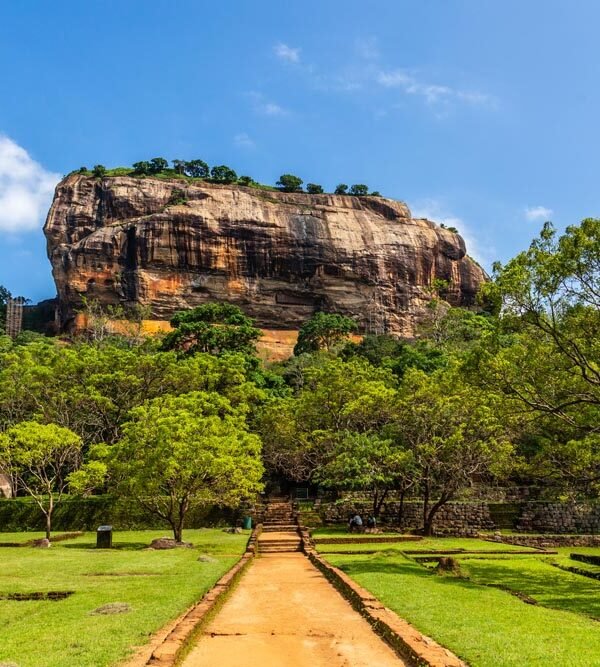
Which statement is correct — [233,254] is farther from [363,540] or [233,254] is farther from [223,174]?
[363,540]

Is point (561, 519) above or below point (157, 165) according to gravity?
below

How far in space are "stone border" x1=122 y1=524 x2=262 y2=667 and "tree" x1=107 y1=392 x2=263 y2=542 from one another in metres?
10.2

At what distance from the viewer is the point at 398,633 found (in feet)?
24.7

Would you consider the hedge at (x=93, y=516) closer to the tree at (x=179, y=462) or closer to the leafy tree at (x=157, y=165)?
the tree at (x=179, y=462)

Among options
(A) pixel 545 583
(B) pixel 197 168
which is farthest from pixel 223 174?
(A) pixel 545 583

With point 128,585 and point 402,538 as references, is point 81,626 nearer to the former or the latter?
point 128,585

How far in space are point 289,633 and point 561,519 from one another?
2505cm

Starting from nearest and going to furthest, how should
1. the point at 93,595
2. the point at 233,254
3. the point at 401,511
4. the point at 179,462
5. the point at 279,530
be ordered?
the point at 93,595
the point at 179,462
the point at 279,530
the point at 401,511
the point at 233,254

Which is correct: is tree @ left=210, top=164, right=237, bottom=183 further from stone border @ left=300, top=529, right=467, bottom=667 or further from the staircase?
stone border @ left=300, top=529, right=467, bottom=667

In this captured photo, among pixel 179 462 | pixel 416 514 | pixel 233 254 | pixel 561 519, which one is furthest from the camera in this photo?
pixel 233 254

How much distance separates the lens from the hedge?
3058cm

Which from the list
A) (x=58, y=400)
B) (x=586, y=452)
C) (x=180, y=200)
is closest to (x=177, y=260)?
(x=180, y=200)

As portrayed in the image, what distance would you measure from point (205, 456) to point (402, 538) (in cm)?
815

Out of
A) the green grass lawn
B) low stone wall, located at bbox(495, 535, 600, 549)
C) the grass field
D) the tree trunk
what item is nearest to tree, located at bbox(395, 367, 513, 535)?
the tree trunk
